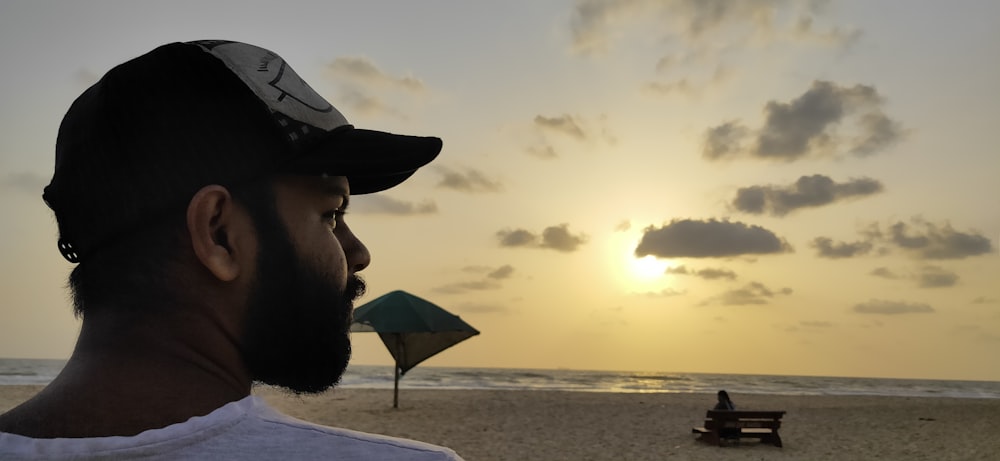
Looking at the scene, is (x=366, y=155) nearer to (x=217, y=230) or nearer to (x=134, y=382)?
(x=217, y=230)

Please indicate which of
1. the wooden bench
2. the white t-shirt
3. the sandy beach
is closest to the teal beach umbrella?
the sandy beach

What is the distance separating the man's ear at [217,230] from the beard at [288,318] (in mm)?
28

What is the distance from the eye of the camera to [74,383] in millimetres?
890

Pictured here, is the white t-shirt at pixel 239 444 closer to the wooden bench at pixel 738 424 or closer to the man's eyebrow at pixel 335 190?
the man's eyebrow at pixel 335 190

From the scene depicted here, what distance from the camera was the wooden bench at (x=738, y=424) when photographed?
496 inches

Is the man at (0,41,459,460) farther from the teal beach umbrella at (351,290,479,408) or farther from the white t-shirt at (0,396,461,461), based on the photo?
the teal beach umbrella at (351,290,479,408)

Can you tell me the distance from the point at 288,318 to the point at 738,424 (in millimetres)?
12986

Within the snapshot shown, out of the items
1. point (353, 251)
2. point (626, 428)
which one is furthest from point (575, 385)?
point (353, 251)

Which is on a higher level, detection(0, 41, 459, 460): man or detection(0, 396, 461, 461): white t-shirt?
detection(0, 41, 459, 460): man

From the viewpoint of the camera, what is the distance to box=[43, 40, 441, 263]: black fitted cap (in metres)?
0.96

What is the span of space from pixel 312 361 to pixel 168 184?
0.30 meters

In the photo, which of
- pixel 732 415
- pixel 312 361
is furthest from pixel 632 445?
pixel 312 361

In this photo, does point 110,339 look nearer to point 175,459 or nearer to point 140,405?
point 140,405

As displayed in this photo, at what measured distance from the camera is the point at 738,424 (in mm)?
12758
